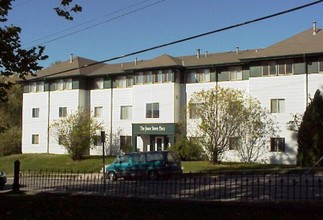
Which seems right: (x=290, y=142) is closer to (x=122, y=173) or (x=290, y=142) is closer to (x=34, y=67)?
(x=122, y=173)

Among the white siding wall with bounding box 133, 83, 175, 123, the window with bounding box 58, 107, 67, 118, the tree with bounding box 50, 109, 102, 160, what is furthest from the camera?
the window with bounding box 58, 107, 67, 118

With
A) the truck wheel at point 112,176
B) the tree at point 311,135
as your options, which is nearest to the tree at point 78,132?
the truck wheel at point 112,176

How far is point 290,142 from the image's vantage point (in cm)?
3919

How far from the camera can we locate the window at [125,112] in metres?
50.0

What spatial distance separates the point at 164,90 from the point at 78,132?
9262 millimetres

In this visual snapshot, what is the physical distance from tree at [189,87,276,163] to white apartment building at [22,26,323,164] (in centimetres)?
86

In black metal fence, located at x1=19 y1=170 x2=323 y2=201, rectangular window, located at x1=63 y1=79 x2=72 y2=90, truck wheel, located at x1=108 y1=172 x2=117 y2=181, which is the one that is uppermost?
rectangular window, located at x1=63 y1=79 x2=72 y2=90

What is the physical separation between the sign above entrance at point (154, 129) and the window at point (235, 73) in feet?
22.7

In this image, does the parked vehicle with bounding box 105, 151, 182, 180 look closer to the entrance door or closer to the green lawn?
the green lawn

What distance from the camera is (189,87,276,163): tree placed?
39438 mm

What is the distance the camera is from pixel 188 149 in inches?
1629

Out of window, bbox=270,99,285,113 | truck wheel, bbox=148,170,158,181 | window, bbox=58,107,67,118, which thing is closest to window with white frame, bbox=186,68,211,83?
window, bbox=270,99,285,113

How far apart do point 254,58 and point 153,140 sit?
1346 centimetres

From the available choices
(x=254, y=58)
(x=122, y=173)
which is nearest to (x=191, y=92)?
(x=254, y=58)
